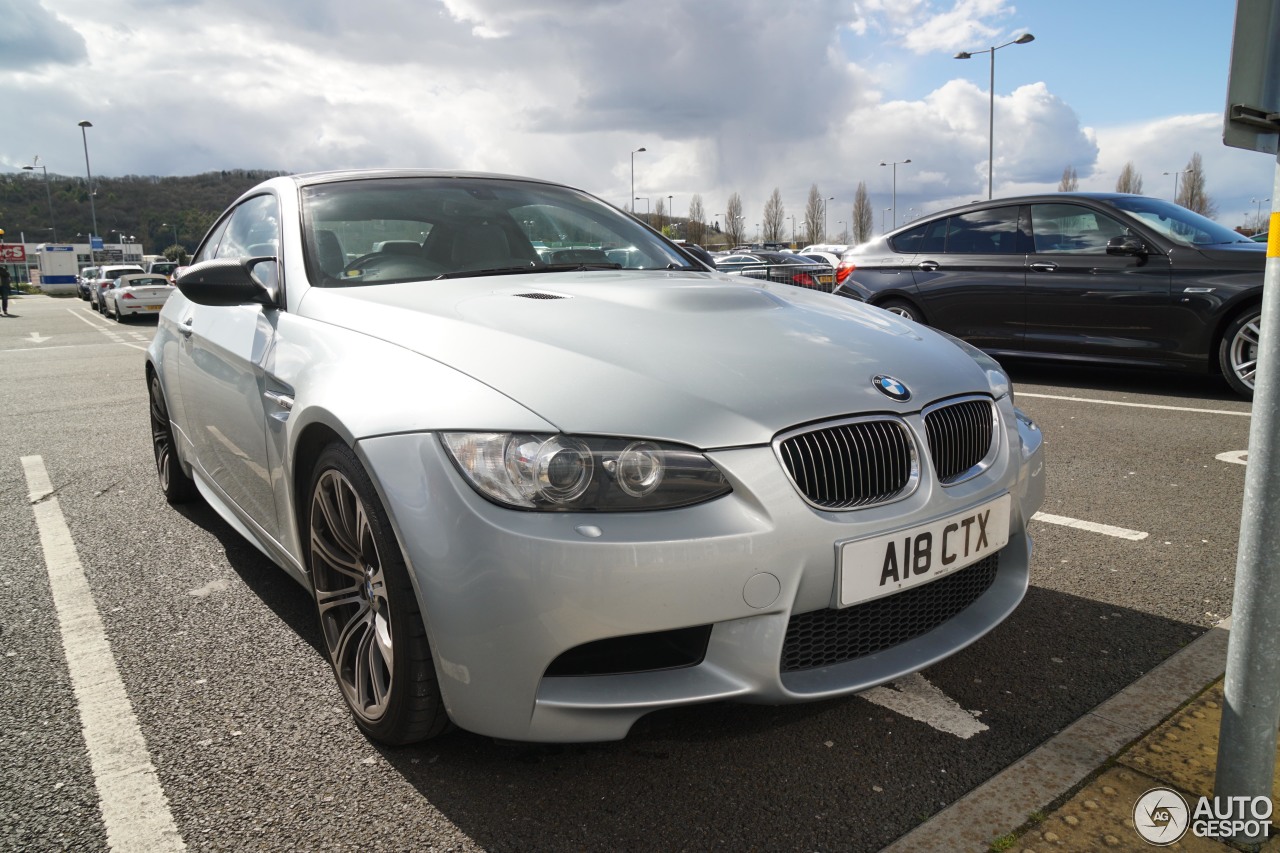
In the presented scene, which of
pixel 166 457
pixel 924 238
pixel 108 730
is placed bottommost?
pixel 108 730

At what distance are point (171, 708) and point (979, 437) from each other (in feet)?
7.46

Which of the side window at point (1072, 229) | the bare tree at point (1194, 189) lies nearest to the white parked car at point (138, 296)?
the side window at point (1072, 229)

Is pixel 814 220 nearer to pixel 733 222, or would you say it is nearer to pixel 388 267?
pixel 733 222

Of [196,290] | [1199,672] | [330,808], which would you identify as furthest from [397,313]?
[1199,672]

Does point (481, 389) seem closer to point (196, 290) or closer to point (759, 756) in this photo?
point (759, 756)

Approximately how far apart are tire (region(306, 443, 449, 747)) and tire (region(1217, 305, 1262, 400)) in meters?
6.62

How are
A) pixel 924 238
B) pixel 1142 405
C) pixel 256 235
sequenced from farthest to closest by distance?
pixel 924 238 < pixel 1142 405 < pixel 256 235

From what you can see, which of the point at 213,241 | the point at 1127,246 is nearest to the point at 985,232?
the point at 1127,246

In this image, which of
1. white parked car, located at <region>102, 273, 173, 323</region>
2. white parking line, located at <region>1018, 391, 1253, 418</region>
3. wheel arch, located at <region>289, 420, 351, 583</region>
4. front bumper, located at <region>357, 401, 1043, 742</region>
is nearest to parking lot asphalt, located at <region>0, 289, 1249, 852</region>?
front bumper, located at <region>357, 401, 1043, 742</region>

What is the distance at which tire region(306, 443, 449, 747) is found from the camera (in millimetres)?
2002

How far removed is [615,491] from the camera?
72.4 inches

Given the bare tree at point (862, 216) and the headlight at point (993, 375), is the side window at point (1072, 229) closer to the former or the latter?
the headlight at point (993, 375)

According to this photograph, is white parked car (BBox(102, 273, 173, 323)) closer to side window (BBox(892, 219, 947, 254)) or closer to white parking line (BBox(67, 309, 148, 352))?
white parking line (BBox(67, 309, 148, 352))

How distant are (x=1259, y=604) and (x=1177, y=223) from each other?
6.55 m
